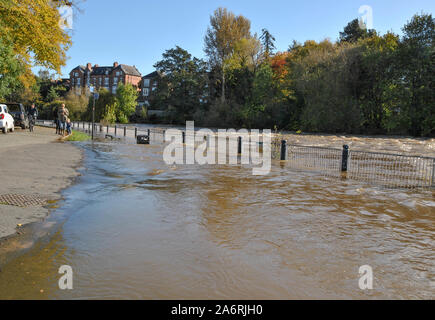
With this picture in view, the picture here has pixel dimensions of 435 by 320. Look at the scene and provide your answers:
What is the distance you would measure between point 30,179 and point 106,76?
102635 millimetres

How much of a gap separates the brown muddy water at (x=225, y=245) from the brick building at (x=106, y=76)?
9399 cm

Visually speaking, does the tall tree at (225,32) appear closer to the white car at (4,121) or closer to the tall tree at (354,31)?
the tall tree at (354,31)

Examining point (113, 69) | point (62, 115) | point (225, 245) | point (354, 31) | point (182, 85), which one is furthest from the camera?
point (113, 69)

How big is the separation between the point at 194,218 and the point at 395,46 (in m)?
40.1

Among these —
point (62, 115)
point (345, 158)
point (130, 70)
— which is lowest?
point (345, 158)

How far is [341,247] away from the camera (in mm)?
5039

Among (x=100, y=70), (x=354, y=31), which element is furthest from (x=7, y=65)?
(x=100, y=70)

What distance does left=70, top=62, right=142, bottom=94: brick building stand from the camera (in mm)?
100312

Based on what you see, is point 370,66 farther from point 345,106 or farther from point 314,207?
point 314,207

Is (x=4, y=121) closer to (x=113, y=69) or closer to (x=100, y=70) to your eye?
(x=113, y=69)

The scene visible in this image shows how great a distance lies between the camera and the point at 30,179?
27.4 feet

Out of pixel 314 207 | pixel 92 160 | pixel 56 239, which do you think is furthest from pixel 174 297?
pixel 92 160

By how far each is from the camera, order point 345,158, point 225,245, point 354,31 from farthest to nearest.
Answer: point 354,31
point 345,158
point 225,245

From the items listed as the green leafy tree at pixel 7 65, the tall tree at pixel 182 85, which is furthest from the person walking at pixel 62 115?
the tall tree at pixel 182 85
